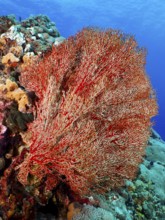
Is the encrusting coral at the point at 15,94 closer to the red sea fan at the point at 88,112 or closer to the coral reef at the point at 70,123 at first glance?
the coral reef at the point at 70,123

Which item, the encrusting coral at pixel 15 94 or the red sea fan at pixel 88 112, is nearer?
the red sea fan at pixel 88 112

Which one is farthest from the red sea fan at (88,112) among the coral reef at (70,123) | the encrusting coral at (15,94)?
the encrusting coral at (15,94)

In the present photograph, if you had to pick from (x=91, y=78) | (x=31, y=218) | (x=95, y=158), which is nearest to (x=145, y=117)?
(x=91, y=78)

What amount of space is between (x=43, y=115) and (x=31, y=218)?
1.32 m

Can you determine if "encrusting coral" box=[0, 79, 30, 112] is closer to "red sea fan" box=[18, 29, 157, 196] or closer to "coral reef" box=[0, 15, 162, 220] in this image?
"coral reef" box=[0, 15, 162, 220]

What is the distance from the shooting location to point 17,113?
3.48 meters

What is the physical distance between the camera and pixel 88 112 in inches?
132

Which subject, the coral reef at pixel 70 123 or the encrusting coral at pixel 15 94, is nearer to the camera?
the coral reef at pixel 70 123

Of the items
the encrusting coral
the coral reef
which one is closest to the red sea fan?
the coral reef

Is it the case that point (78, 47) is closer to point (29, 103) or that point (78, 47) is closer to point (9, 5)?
point (29, 103)

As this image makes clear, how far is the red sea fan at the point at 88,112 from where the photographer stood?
2.96m

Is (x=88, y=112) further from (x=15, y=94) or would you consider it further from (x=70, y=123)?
(x=15, y=94)

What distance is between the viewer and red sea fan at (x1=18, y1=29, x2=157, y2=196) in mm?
2961

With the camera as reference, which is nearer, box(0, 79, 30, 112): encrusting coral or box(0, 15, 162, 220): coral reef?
box(0, 15, 162, 220): coral reef
